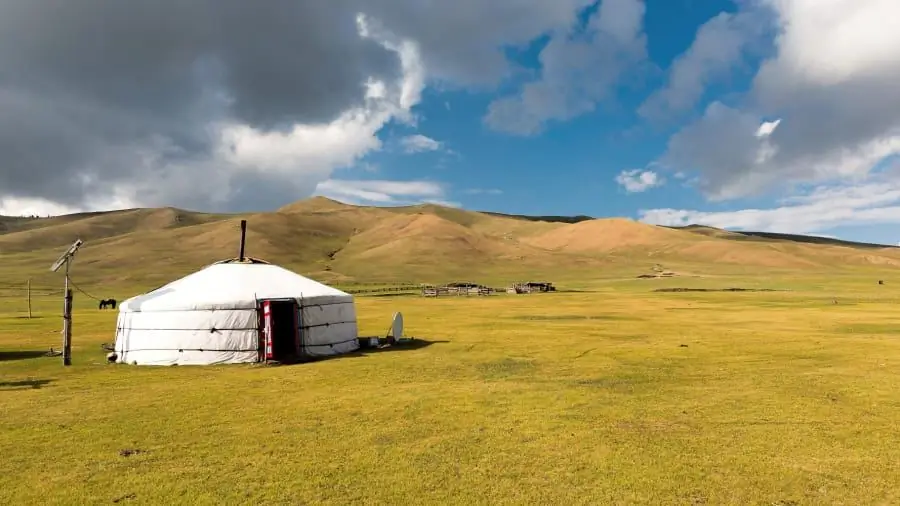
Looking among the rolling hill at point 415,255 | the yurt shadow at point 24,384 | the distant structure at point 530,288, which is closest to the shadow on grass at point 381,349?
the yurt shadow at point 24,384

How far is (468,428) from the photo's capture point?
11.3 m

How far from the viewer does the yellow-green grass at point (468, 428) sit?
8.29 m

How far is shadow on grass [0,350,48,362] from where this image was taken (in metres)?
21.3

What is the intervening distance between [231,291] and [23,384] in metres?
6.73

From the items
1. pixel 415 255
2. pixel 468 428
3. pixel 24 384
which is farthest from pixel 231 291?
pixel 415 255

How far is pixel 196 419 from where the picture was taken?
1214 cm

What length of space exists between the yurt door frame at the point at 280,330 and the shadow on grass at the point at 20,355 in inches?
349

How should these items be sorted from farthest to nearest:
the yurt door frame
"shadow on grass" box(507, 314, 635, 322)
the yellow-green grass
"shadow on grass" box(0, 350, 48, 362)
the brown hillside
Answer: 1. the brown hillside
2. "shadow on grass" box(507, 314, 635, 322)
3. "shadow on grass" box(0, 350, 48, 362)
4. the yurt door frame
5. the yellow-green grass

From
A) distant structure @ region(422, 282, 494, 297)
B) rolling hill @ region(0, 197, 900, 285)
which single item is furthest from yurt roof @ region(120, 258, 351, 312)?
rolling hill @ region(0, 197, 900, 285)

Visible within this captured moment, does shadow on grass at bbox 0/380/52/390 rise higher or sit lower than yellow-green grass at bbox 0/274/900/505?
higher

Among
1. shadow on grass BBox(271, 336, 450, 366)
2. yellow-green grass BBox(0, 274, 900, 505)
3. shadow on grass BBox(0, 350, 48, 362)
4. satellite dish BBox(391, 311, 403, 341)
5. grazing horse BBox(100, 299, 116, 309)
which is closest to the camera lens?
yellow-green grass BBox(0, 274, 900, 505)

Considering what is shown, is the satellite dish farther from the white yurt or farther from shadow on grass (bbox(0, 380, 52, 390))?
shadow on grass (bbox(0, 380, 52, 390))

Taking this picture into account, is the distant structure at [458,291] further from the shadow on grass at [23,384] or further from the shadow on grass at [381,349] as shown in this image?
the shadow on grass at [23,384]

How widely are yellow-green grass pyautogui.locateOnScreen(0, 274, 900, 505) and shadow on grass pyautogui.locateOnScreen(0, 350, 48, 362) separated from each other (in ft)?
0.45
